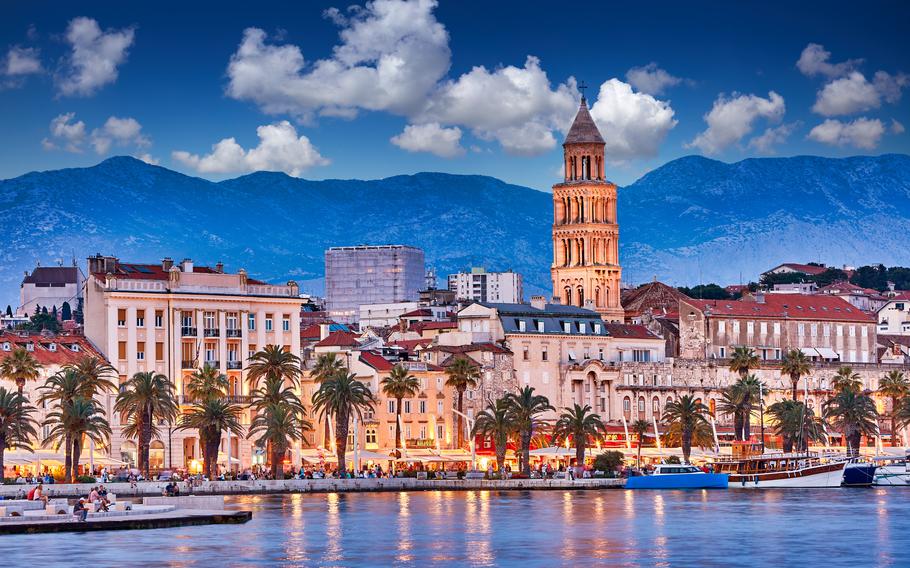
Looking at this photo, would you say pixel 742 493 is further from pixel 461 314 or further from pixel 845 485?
pixel 461 314

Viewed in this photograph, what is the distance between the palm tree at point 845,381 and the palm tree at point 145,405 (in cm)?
7703

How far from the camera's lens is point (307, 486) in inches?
5453

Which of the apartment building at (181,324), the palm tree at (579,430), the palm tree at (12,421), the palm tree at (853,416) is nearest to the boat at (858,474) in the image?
the palm tree at (853,416)

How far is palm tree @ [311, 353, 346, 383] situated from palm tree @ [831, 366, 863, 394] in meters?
56.3

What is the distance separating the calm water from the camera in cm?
8669

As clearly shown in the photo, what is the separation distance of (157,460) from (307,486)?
45.3 feet

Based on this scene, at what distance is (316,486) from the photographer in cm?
13900

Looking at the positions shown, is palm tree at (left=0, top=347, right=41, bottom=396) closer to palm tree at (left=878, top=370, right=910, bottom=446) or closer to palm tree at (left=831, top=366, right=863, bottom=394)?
palm tree at (left=831, top=366, right=863, bottom=394)

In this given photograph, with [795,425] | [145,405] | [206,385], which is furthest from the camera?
[795,425]

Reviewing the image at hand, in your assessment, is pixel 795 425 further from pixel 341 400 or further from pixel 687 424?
pixel 341 400

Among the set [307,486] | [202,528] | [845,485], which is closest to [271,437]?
[307,486]

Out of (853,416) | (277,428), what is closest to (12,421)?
(277,428)

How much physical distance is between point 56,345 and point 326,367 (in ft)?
72.6

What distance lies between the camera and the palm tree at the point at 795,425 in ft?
552
